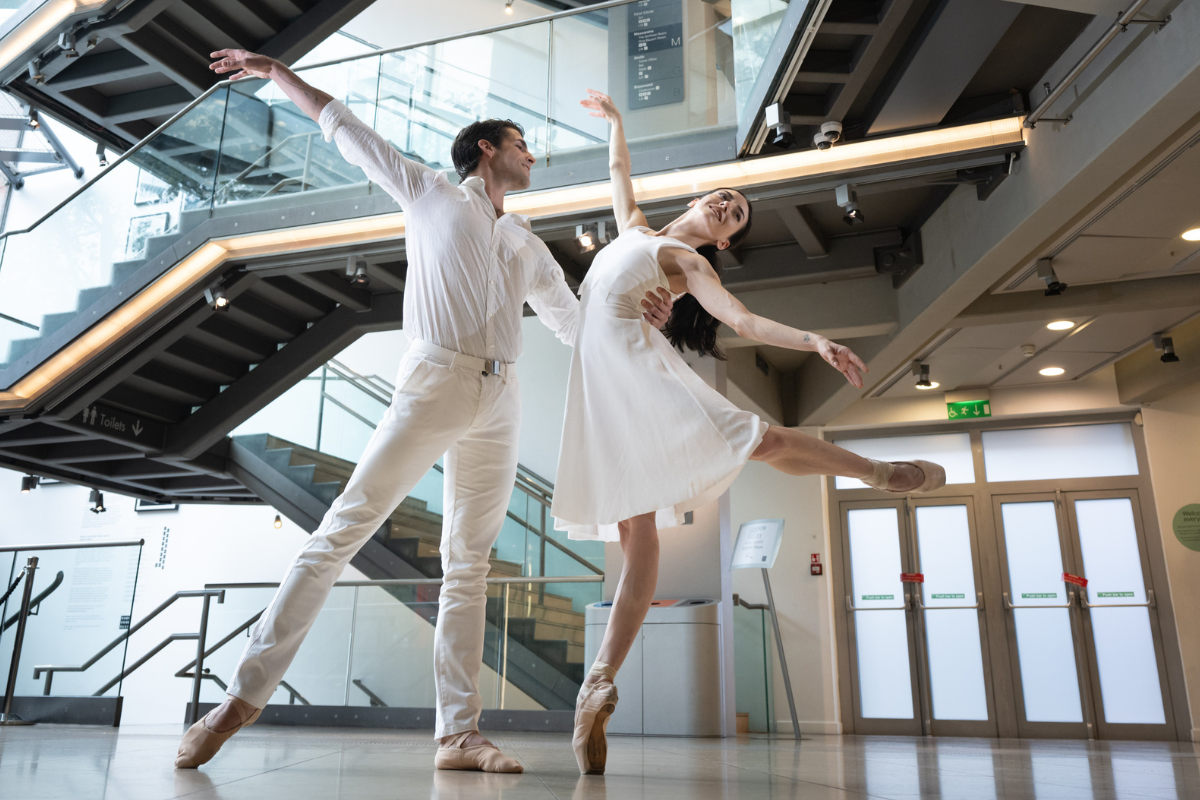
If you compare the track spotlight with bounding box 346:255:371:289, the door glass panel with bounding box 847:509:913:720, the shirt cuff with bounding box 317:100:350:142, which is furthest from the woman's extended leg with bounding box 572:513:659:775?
the door glass panel with bounding box 847:509:913:720

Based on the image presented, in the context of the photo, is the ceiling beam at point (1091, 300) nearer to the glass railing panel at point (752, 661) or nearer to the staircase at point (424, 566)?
the glass railing panel at point (752, 661)

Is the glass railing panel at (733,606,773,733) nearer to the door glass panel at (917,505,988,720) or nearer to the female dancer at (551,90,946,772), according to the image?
the door glass panel at (917,505,988,720)

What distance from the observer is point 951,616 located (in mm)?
8547

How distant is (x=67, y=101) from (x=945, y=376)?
30.0 ft

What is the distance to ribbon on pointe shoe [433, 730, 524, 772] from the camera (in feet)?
6.10

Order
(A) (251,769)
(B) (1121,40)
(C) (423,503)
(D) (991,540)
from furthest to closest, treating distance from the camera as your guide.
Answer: (D) (991,540), (C) (423,503), (B) (1121,40), (A) (251,769)

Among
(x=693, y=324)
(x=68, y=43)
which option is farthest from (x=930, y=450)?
(x=68, y=43)

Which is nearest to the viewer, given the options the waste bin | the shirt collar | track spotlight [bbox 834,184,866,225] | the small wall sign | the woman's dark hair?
the shirt collar

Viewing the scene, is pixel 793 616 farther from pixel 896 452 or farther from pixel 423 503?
pixel 423 503

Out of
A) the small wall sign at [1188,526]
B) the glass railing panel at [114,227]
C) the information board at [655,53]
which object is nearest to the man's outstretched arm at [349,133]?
the information board at [655,53]

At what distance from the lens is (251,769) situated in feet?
5.95

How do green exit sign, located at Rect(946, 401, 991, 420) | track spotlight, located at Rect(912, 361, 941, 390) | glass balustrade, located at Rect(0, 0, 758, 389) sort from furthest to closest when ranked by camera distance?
1. green exit sign, located at Rect(946, 401, 991, 420)
2. track spotlight, located at Rect(912, 361, 941, 390)
3. glass balustrade, located at Rect(0, 0, 758, 389)

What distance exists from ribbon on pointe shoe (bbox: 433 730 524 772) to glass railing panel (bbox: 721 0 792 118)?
144 inches

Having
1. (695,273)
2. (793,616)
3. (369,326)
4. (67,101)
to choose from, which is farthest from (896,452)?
(67,101)
